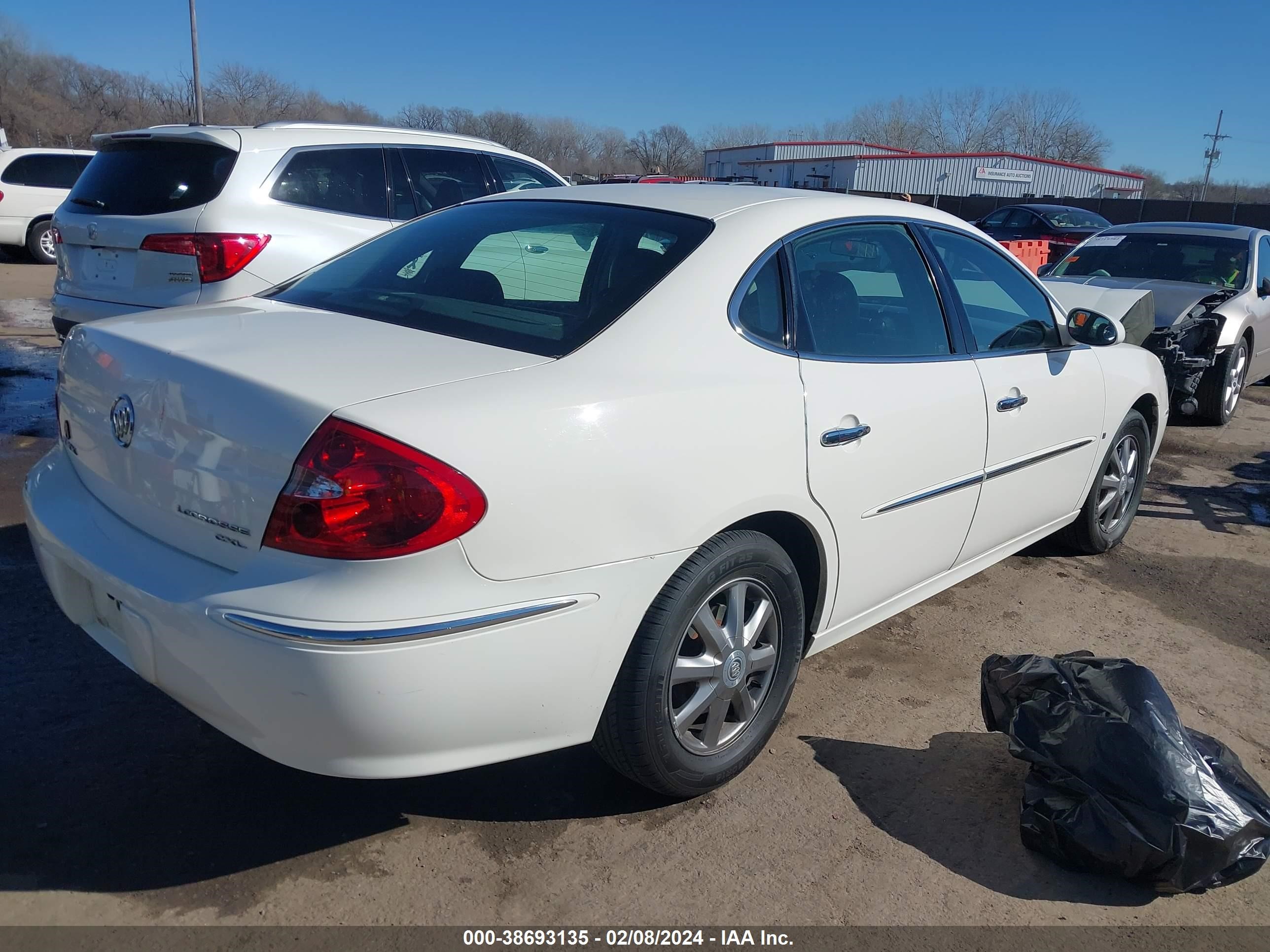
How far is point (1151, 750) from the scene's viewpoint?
8.21 ft

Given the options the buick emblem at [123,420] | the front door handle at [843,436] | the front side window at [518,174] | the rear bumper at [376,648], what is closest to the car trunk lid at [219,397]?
the buick emblem at [123,420]

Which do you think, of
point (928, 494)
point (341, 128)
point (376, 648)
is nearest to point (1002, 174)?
point (341, 128)

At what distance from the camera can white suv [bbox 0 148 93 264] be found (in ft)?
48.2

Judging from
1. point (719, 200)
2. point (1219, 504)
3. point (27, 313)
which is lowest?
point (1219, 504)

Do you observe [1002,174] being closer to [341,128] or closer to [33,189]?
[33,189]

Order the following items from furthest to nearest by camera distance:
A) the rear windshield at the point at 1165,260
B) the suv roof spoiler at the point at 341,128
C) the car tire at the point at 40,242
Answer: the car tire at the point at 40,242 → the rear windshield at the point at 1165,260 → the suv roof spoiler at the point at 341,128

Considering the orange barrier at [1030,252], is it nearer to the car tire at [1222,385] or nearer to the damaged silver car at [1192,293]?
the damaged silver car at [1192,293]

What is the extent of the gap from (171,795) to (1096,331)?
145 inches

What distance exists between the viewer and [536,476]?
6.95 ft

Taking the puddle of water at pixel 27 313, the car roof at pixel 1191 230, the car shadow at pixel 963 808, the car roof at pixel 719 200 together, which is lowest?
the car shadow at pixel 963 808

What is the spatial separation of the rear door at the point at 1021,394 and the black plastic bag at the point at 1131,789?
0.93m

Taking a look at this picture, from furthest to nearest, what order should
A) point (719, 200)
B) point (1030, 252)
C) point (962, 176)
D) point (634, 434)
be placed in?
point (962, 176) → point (1030, 252) → point (719, 200) → point (634, 434)

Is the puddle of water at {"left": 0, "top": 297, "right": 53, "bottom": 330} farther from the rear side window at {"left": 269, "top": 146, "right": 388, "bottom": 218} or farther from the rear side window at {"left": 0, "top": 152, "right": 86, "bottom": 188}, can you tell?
the rear side window at {"left": 269, "top": 146, "right": 388, "bottom": 218}

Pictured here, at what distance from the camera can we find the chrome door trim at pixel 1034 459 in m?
3.53
